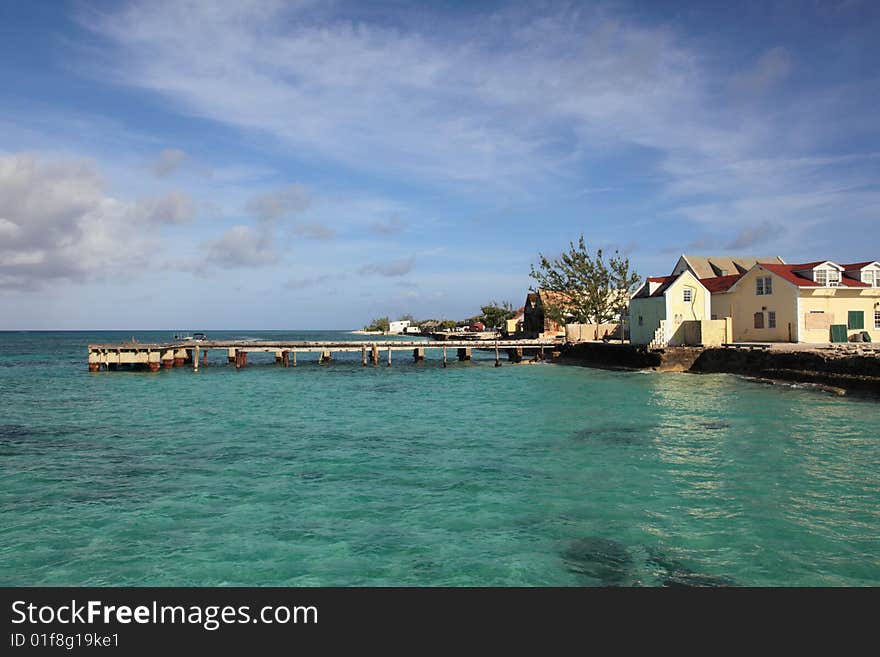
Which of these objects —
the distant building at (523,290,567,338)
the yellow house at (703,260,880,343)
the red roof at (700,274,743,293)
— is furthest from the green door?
the distant building at (523,290,567,338)

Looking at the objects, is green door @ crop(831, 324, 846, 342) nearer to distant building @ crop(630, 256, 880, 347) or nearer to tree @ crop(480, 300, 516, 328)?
distant building @ crop(630, 256, 880, 347)

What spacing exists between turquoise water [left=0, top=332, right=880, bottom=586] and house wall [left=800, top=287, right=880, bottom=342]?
1375 centimetres

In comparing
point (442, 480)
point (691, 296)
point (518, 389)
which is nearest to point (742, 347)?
point (691, 296)

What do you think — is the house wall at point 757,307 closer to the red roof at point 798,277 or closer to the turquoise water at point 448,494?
the red roof at point 798,277

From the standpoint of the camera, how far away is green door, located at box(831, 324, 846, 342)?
39906mm

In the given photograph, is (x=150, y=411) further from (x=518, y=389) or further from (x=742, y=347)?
(x=742, y=347)

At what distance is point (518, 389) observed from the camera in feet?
118

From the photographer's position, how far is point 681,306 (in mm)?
45969

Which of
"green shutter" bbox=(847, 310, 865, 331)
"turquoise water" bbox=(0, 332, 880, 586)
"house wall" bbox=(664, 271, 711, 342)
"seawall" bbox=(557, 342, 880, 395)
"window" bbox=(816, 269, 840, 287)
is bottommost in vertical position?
"turquoise water" bbox=(0, 332, 880, 586)

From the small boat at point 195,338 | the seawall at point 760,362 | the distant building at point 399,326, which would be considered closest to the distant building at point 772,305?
the seawall at point 760,362

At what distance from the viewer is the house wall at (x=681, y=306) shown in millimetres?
45906

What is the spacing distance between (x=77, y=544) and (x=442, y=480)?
7513 mm

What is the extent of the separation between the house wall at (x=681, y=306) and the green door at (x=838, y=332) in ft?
27.3
